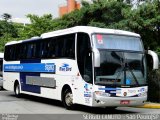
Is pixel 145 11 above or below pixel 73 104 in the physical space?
above

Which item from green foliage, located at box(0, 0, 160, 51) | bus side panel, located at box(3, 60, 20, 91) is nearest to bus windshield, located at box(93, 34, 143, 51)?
bus side panel, located at box(3, 60, 20, 91)

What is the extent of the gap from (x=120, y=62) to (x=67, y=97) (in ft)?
9.87

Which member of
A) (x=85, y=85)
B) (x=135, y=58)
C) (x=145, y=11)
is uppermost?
(x=145, y=11)

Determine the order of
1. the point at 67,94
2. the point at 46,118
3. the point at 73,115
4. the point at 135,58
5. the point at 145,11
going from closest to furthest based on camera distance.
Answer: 1. the point at 46,118
2. the point at 73,115
3. the point at 135,58
4. the point at 67,94
5. the point at 145,11

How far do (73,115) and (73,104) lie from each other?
185cm

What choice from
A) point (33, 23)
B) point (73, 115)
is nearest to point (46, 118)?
point (73, 115)

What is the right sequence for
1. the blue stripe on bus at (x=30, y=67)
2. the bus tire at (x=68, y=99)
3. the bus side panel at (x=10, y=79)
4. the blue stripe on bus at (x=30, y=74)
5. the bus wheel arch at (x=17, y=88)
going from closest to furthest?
the bus tire at (x=68, y=99), the blue stripe on bus at (x=30, y=67), the blue stripe on bus at (x=30, y=74), the bus wheel arch at (x=17, y=88), the bus side panel at (x=10, y=79)

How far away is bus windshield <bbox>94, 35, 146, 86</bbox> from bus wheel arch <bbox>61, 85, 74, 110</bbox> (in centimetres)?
228

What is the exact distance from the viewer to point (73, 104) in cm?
1716

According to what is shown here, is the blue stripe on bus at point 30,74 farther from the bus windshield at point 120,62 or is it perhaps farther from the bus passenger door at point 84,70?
the bus windshield at point 120,62

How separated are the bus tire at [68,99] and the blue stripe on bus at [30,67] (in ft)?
5.15

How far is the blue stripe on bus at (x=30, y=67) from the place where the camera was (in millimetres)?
19453

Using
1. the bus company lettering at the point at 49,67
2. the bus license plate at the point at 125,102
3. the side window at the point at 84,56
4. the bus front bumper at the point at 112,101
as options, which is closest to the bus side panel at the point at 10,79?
the bus company lettering at the point at 49,67

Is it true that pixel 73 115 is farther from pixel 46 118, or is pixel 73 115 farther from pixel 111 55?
pixel 111 55
